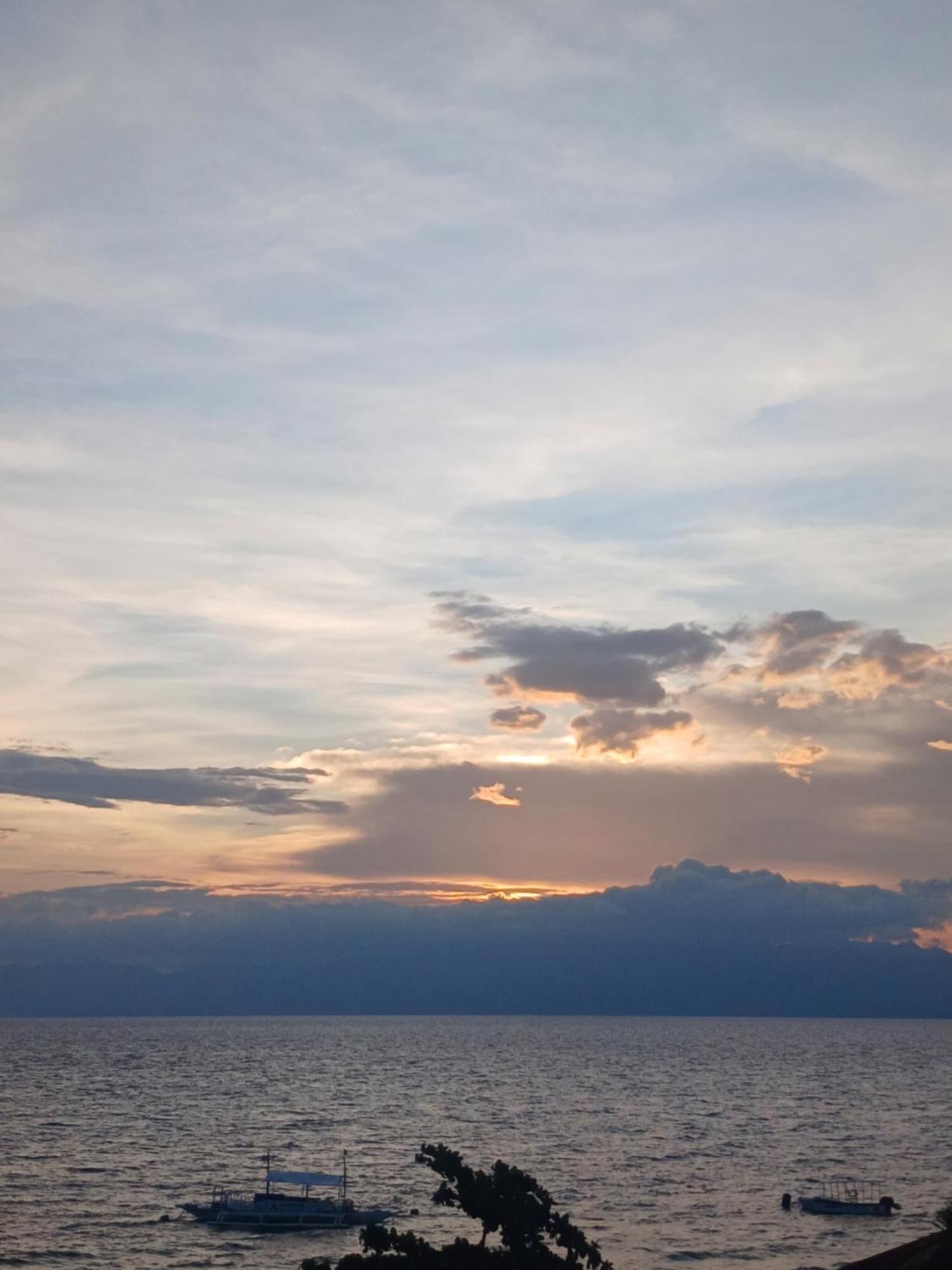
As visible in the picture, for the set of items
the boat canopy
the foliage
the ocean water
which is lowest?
the ocean water

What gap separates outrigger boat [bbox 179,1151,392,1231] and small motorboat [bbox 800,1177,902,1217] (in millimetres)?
33674

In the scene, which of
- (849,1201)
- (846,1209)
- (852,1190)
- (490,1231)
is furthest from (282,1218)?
(852,1190)

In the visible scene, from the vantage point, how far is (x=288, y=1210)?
9438 centimetres

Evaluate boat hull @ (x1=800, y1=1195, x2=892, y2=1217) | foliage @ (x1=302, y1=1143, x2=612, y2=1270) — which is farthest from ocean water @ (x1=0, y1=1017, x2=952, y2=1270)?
foliage @ (x1=302, y1=1143, x2=612, y2=1270)

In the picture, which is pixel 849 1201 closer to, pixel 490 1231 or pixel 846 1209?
pixel 846 1209

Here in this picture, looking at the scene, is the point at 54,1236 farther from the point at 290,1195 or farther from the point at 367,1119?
the point at 367,1119

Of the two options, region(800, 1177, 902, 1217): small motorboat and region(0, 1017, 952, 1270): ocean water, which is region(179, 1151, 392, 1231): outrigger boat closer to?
region(0, 1017, 952, 1270): ocean water

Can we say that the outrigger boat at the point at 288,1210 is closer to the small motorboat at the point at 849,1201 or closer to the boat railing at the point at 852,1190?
the small motorboat at the point at 849,1201

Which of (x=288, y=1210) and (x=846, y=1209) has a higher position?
(x=846, y=1209)

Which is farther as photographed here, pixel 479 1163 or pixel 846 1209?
pixel 479 1163

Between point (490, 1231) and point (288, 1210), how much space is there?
4445 centimetres

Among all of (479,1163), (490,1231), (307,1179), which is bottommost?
(479,1163)

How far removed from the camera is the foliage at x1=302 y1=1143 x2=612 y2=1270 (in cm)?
5081

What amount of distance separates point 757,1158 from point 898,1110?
219 feet
